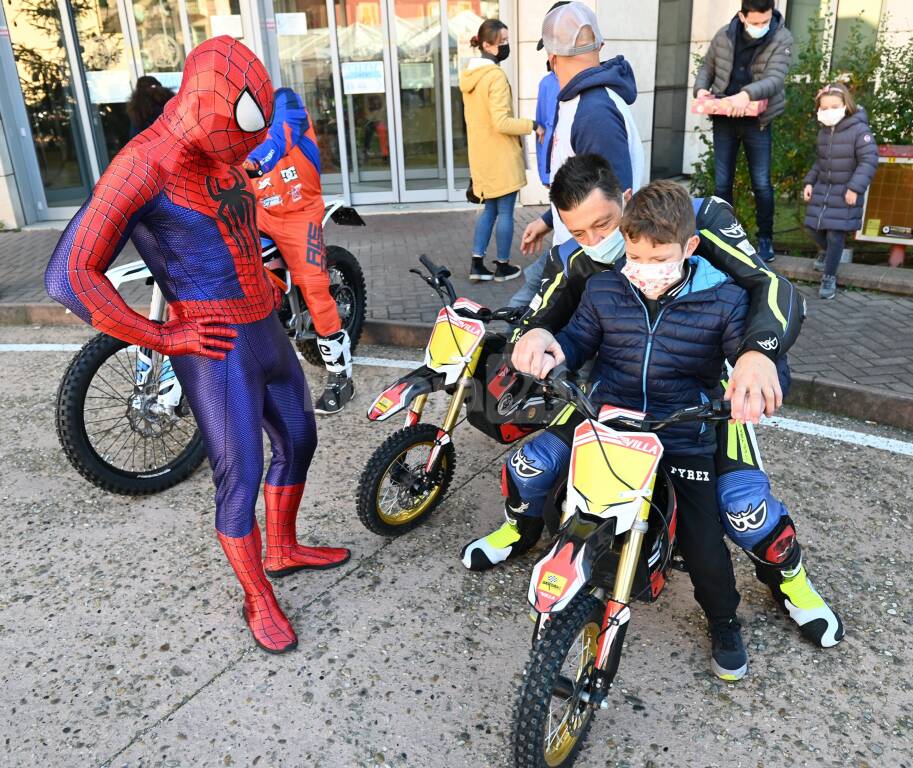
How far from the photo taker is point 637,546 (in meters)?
2.30

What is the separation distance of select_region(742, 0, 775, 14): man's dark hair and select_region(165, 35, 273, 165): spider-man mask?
Answer: 15.9 feet

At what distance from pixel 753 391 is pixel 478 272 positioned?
15.9 ft

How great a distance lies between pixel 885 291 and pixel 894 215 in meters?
0.76

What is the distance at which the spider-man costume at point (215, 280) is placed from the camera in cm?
238

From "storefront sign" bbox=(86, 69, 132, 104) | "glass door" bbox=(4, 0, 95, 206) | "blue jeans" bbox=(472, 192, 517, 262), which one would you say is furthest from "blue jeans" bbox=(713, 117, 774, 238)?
"glass door" bbox=(4, 0, 95, 206)

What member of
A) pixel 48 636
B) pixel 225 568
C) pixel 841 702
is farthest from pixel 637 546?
pixel 48 636

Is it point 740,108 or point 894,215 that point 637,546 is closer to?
point 740,108

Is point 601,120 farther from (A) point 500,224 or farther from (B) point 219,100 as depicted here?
(A) point 500,224

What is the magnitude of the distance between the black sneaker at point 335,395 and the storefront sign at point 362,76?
6.56 meters

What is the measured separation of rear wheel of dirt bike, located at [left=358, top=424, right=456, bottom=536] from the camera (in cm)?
320

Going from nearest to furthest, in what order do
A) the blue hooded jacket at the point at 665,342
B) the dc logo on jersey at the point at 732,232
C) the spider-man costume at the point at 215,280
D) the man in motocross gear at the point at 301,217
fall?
the spider-man costume at the point at 215,280 < the blue hooded jacket at the point at 665,342 < the dc logo on jersey at the point at 732,232 < the man in motocross gear at the point at 301,217

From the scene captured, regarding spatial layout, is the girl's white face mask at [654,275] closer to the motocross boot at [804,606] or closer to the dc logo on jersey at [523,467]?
the dc logo on jersey at [523,467]

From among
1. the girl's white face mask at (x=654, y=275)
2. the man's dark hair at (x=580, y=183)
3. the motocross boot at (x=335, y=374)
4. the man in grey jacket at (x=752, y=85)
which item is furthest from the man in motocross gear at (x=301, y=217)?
the man in grey jacket at (x=752, y=85)

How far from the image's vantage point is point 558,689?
2137 mm
